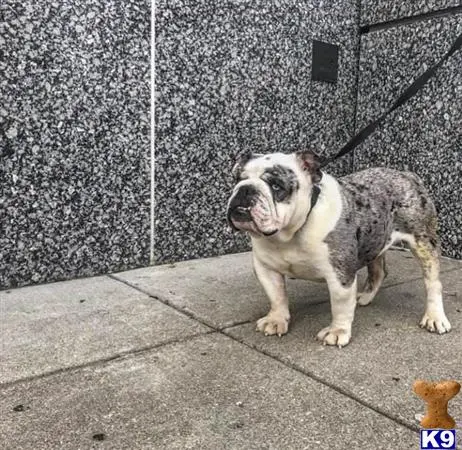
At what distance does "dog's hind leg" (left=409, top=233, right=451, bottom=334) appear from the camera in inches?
128

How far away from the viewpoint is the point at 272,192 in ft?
8.93

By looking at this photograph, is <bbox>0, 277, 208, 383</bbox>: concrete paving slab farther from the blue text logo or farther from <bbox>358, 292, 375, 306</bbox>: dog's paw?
the blue text logo

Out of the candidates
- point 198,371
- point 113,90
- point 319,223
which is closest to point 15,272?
point 113,90

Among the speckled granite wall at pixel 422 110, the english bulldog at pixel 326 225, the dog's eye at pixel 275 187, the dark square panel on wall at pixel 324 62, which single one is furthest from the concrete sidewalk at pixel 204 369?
the dark square panel on wall at pixel 324 62

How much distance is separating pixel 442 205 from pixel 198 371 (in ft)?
10.6

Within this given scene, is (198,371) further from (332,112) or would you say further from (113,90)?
(332,112)

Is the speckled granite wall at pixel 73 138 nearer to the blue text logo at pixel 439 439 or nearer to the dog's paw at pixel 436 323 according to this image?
the dog's paw at pixel 436 323

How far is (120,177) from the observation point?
4.31 meters

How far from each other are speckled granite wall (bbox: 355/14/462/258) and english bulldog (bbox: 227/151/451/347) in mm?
1583

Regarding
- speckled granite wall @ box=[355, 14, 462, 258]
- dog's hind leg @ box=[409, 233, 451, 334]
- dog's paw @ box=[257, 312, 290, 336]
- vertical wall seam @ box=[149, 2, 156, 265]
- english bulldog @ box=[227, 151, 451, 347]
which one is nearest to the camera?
english bulldog @ box=[227, 151, 451, 347]

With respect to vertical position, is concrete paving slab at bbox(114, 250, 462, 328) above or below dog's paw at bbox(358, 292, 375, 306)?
below

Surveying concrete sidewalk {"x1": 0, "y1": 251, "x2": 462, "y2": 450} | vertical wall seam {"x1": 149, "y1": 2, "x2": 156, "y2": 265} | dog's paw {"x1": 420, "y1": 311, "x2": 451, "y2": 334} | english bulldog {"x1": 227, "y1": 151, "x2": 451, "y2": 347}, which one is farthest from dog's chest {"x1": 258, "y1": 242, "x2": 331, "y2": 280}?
vertical wall seam {"x1": 149, "y1": 2, "x2": 156, "y2": 265}

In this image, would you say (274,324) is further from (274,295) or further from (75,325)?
(75,325)

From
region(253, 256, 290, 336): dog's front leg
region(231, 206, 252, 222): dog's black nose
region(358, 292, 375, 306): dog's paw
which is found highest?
region(231, 206, 252, 222): dog's black nose
